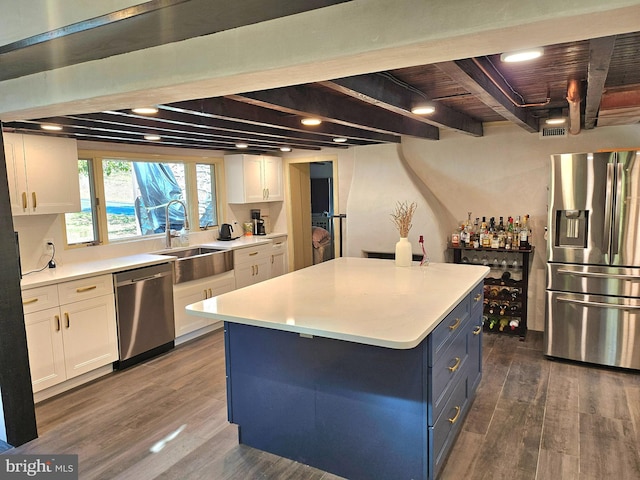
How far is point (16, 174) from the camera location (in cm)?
316

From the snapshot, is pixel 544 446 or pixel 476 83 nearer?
pixel 476 83

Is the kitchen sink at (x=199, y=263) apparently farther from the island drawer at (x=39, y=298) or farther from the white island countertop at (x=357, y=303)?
the white island countertop at (x=357, y=303)

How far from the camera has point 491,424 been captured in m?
2.81

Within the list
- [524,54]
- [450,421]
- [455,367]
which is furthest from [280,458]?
[524,54]

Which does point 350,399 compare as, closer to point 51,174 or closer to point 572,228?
point 572,228

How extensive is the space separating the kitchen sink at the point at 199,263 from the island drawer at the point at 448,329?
8.81 ft

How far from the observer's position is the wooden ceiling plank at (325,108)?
7.66ft

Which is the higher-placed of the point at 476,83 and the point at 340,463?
the point at 476,83

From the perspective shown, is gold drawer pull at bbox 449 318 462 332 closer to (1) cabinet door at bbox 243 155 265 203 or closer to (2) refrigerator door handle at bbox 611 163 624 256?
(2) refrigerator door handle at bbox 611 163 624 256

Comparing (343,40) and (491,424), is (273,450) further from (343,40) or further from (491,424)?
(343,40)

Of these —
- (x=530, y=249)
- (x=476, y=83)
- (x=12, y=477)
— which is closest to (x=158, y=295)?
(x=12, y=477)


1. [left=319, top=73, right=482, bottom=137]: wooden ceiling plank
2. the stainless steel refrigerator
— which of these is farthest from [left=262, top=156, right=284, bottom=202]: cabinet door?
the stainless steel refrigerator

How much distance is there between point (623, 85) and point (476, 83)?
1.48 meters

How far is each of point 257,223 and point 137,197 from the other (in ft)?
5.55
